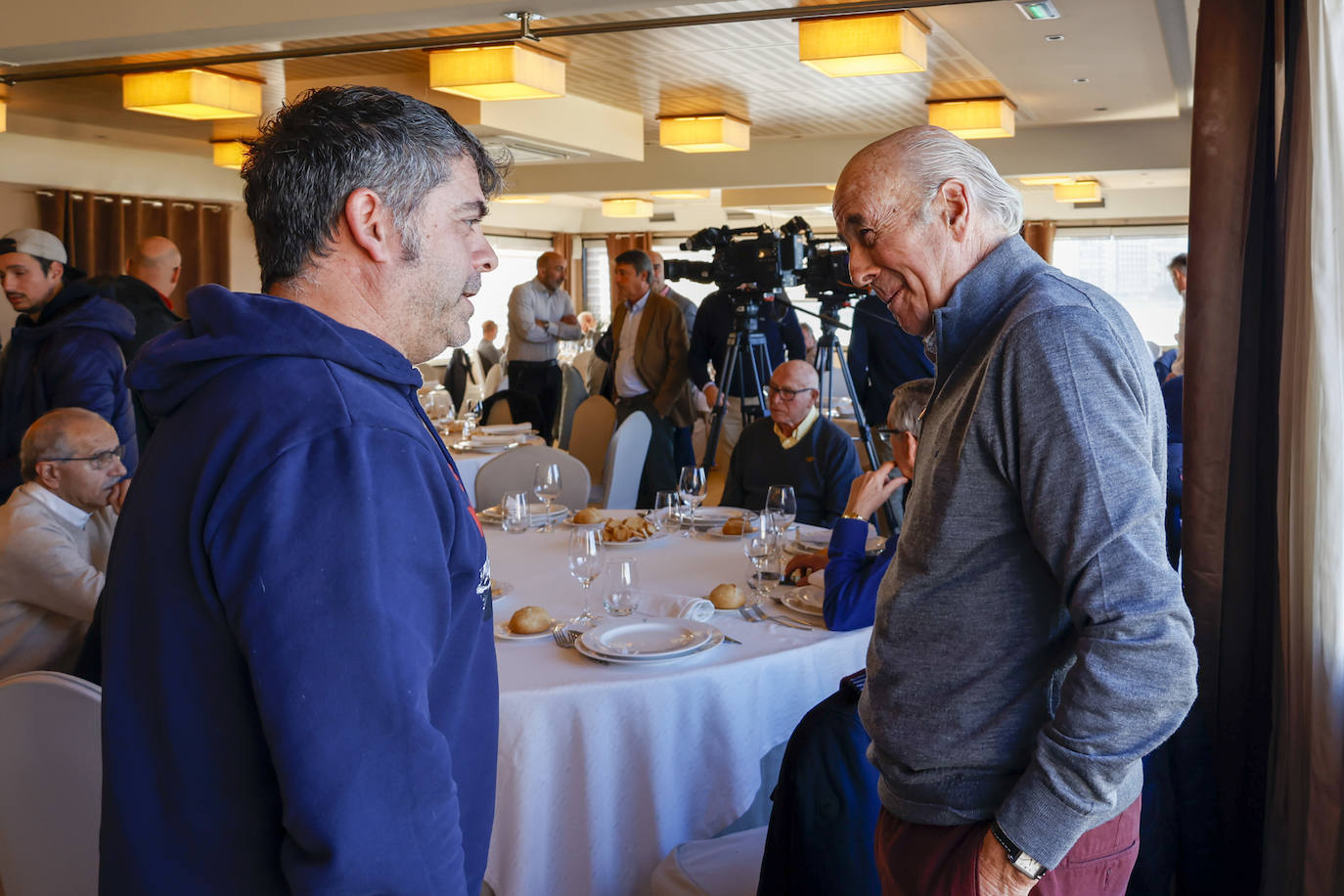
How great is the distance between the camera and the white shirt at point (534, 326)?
8016 millimetres

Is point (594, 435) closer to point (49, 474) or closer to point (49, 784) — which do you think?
point (49, 474)

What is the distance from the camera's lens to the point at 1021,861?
3.74 feet

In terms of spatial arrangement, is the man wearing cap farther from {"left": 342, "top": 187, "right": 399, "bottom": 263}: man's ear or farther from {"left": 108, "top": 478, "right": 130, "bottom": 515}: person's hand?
{"left": 342, "top": 187, "right": 399, "bottom": 263}: man's ear

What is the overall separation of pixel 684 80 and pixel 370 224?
241 inches

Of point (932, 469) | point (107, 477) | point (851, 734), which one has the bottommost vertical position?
point (851, 734)

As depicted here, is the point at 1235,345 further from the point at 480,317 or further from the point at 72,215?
the point at 480,317

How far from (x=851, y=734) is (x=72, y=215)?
9.48 m

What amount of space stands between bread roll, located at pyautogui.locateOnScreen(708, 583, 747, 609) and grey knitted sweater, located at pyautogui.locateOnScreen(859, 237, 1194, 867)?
41.4 inches

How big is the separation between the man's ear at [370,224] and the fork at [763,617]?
59.7 inches

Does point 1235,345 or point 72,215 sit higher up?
point 72,215

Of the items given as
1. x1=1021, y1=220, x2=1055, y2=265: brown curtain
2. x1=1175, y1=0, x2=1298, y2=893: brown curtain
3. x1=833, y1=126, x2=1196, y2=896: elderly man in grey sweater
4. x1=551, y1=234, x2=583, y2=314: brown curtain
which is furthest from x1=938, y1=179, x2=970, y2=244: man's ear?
x1=551, y1=234, x2=583, y2=314: brown curtain

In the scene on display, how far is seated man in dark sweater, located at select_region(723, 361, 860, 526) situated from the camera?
371 centimetres

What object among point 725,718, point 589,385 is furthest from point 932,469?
point 589,385

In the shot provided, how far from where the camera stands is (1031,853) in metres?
1.13
